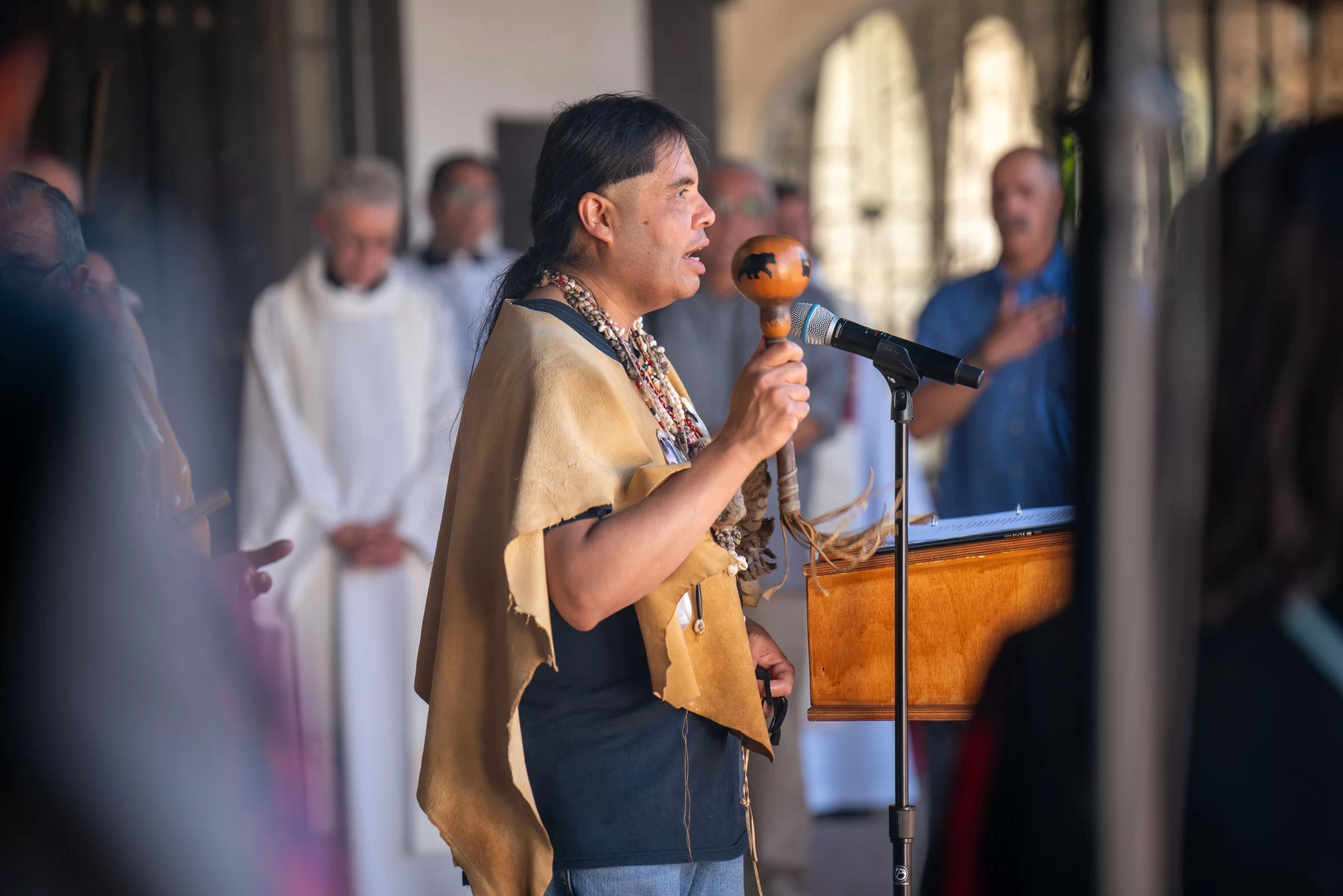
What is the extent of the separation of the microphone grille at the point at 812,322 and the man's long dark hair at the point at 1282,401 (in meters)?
0.77

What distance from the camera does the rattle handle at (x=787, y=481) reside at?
1.76 metres

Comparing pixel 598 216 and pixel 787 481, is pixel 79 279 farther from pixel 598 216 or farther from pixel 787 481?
pixel 787 481

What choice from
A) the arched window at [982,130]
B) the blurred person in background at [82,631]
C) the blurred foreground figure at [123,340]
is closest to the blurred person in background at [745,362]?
the blurred foreground figure at [123,340]

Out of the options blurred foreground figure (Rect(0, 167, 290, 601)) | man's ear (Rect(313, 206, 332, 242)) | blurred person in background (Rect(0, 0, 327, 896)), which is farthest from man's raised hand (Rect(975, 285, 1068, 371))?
blurred person in background (Rect(0, 0, 327, 896))

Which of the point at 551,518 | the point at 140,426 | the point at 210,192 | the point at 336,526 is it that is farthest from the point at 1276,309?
the point at 210,192

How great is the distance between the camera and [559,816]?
162cm

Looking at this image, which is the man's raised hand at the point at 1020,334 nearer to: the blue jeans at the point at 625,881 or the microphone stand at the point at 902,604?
the microphone stand at the point at 902,604

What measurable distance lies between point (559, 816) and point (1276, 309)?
1028mm

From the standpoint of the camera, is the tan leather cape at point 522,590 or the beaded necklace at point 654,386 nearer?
the tan leather cape at point 522,590

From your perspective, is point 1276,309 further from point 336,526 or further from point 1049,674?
point 336,526

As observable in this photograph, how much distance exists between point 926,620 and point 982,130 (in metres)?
10.6

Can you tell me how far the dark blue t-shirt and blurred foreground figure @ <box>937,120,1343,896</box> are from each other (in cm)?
68

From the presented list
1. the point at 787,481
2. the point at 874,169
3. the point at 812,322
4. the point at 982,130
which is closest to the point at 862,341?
the point at 812,322

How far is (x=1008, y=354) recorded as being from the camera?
10.9 ft
